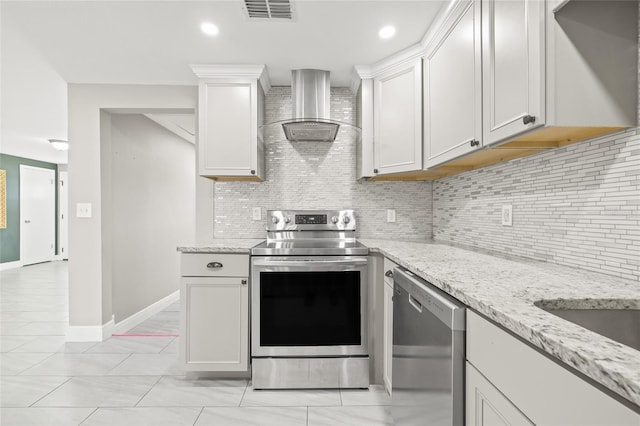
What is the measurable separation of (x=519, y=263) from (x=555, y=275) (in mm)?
268

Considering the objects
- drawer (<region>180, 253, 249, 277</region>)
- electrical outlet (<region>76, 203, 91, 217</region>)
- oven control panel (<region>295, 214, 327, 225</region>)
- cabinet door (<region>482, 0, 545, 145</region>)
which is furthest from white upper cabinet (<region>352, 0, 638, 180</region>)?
electrical outlet (<region>76, 203, 91, 217</region>)

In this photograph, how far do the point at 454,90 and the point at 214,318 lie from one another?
196 cm

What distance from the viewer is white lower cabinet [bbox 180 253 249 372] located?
2109 mm

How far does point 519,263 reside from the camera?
1.42 m

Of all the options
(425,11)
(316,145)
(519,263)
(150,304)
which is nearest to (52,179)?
(150,304)

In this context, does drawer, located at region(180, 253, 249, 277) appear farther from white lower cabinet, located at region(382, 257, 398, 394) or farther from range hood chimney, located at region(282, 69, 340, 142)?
range hood chimney, located at region(282, 69, 340, 142)

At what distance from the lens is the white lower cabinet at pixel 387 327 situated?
74.1 inches

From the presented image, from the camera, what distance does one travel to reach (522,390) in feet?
2.23

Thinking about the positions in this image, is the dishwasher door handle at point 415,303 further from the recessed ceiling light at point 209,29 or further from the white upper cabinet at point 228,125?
the recessed ceiling light at point 209,29

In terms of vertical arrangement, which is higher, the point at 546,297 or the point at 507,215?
the point at 507,215

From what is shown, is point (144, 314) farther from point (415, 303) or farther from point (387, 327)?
point (415, 303)

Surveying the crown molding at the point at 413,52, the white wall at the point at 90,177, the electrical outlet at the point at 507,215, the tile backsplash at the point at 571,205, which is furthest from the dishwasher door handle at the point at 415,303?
the white wall at the point at 90,177

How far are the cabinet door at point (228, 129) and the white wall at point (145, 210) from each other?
1198 mm

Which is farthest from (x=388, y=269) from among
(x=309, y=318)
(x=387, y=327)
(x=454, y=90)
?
(x=454, y=90)
